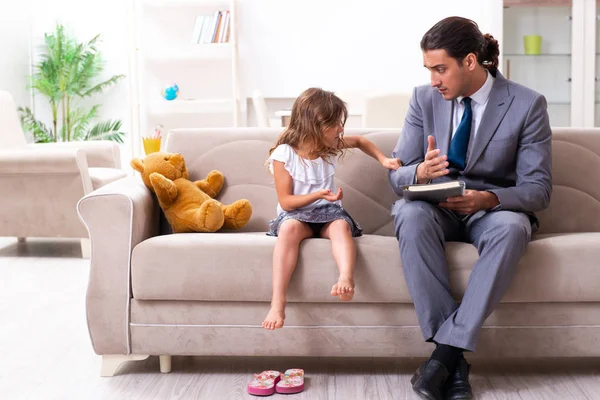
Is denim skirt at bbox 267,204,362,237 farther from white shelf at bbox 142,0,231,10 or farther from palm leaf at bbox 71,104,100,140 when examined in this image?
palm leaf at bbox 71,104,100,140

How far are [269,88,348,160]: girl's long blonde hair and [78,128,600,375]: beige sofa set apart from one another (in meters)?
0.32

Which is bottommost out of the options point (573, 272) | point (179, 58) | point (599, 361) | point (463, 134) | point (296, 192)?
point (599, 361)

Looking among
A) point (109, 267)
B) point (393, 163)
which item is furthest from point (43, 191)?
point (393, 163)

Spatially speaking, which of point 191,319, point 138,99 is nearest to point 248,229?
point 191,319

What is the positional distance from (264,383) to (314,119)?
0.78 metres

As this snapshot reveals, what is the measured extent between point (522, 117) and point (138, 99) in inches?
184

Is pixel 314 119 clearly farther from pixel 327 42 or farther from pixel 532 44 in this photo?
pixel 327 42

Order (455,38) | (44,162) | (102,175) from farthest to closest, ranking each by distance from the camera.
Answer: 1. (102,175)
2. (44,162)
3. (455,38)

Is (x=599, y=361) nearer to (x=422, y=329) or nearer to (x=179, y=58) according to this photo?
(x=422, y=329)

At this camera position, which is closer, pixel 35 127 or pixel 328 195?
pixel 328 195

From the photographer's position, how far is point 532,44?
5.55 m

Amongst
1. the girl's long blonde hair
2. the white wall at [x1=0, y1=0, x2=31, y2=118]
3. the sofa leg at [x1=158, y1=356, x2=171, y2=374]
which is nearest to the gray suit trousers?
the girl's long blonde hair

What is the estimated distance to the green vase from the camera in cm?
553

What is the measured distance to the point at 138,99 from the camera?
21.6 feet
